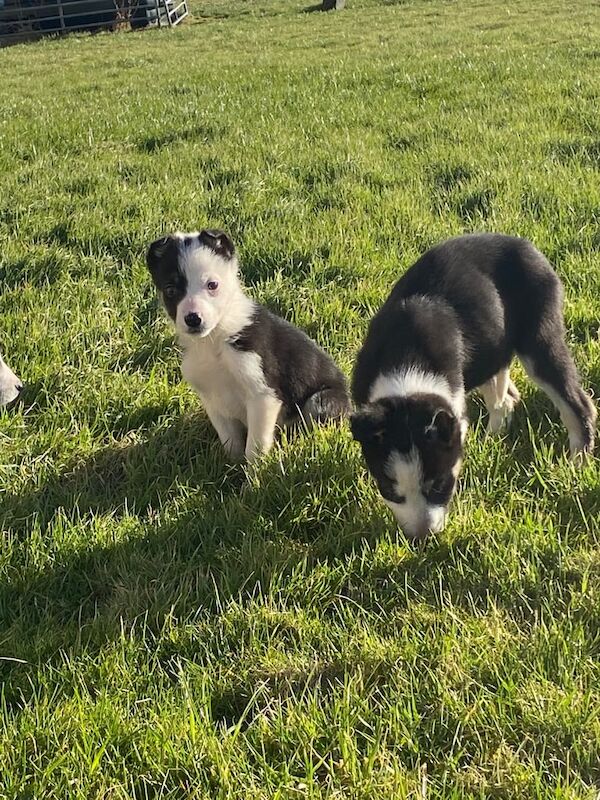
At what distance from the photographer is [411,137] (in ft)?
29.0

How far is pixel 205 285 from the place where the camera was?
3941 millimetres

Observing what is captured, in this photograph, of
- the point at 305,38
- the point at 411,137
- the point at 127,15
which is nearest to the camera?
the point at 411,137

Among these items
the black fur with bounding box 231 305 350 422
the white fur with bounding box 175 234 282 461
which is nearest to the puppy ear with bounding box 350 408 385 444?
the white fur with bounding box 175 234 282 461

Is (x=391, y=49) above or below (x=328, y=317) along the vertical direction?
above

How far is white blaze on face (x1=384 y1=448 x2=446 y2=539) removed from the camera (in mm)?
3053

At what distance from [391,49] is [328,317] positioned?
44.3 ft

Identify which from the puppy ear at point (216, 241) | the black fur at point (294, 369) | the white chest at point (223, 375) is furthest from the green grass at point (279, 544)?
the puppy ear at point (216, 241)

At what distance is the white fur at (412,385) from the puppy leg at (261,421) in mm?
674

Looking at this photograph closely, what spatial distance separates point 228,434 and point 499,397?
5.07 feet

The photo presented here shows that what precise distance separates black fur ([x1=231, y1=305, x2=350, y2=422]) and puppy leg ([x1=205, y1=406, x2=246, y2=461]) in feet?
1.06

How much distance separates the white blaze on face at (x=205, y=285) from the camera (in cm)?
377

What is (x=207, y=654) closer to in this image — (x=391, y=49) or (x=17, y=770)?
(x=17, y=770)

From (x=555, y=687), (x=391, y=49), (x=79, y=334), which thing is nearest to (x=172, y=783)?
(x=555, y=687)

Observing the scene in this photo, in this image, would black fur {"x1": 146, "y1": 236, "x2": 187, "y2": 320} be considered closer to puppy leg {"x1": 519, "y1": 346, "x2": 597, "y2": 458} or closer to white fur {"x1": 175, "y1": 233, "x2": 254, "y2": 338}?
white fur {"x1": 175, "y1": 233, "x2": 254, "y2": 338}
